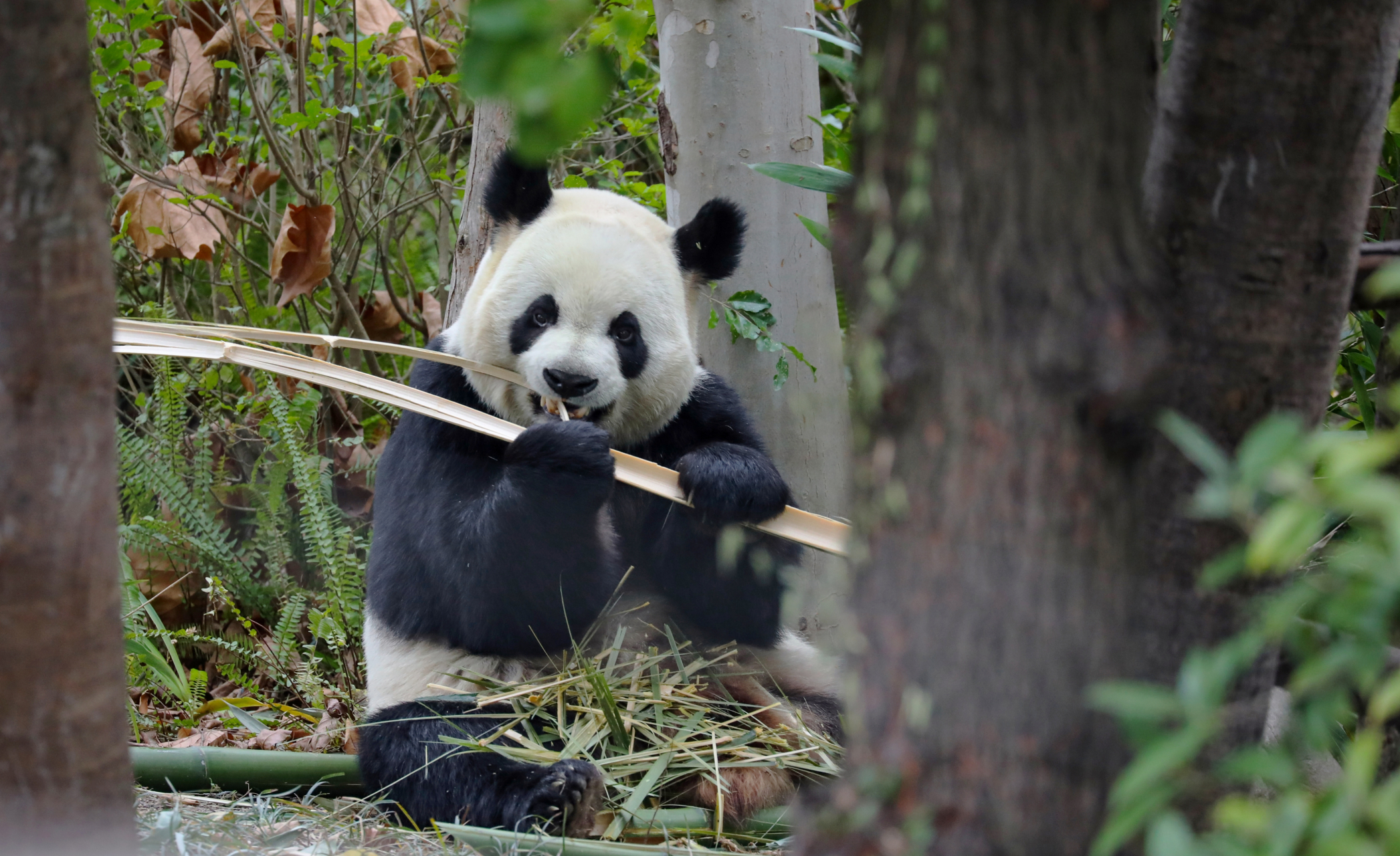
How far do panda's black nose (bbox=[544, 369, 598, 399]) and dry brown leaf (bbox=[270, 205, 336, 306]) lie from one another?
2.98m

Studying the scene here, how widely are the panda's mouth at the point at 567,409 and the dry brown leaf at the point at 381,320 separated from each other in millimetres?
3491

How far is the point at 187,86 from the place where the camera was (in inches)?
244

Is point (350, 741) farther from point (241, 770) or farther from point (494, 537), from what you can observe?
point (494, 537)

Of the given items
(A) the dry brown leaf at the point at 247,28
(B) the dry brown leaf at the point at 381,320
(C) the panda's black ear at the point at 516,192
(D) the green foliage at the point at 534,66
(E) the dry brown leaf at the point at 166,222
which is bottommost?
(B) the dry brown leaf at the point at 381,320

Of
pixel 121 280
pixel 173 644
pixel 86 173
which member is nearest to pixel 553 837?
pixel 86 173

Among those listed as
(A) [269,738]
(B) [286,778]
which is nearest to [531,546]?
(B) [286,778]

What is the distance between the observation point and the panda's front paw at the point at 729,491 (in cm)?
335

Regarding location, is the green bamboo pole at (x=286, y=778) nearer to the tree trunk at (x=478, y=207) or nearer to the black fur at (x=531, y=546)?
the black fur at (x=531, y=546)

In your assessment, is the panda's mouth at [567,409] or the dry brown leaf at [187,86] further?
the dry brown leaf at [187,86]

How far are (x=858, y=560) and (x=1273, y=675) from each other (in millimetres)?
668

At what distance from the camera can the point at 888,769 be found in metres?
1.39

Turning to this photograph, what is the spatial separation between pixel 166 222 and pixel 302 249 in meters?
0.70

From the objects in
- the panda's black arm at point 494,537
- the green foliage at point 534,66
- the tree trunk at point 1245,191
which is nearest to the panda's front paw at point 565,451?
the panda's black arm at point 494,537

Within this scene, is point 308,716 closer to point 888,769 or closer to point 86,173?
point 86,173
